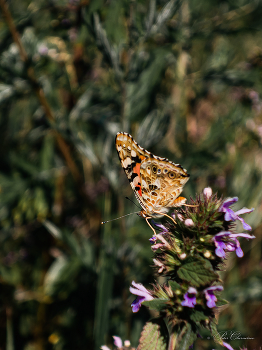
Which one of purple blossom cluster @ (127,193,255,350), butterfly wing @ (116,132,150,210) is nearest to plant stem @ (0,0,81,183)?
butterfly wing @ (116,132,150,210)

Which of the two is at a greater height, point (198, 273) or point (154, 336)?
point (198, 273)

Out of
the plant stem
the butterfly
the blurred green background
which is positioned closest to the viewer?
the butterfly

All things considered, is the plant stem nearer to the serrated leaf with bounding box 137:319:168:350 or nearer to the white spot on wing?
the white spot on wing

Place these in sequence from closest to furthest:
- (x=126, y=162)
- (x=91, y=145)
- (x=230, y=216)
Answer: (x=230, y=216)
(x=126, y=162)
(x=91, y=145)

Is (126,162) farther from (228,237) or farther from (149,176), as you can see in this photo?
(228,237)

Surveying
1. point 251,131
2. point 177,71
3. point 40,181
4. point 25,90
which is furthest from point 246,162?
point 25,90

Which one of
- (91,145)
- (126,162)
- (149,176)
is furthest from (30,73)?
(149,176)

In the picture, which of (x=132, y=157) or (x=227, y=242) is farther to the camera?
(x=132, y=157)

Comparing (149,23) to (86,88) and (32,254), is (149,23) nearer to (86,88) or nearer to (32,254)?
(86,88)
